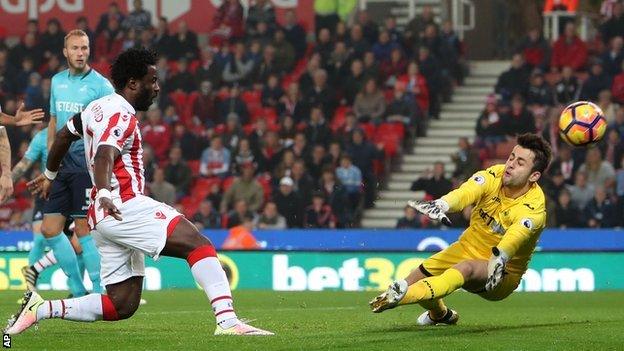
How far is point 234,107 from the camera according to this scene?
24188 millimetres

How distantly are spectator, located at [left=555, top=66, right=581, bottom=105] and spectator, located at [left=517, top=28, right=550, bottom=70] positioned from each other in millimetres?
928

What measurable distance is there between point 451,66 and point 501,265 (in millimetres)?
15592

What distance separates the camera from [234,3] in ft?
85.1

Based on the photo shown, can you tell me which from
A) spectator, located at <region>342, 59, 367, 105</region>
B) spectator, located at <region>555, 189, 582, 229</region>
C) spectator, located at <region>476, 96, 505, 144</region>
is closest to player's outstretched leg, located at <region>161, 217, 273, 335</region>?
spectator, located at <region>555, 189, 582, 229</region>

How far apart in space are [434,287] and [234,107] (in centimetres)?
1549

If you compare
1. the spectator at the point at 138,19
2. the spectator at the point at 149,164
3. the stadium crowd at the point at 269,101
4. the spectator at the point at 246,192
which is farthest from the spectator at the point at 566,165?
the spectator at the point at 138,19

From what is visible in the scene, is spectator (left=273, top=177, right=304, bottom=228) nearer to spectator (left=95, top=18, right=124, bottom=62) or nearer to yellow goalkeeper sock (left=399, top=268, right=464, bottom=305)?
spectator (left=95, top=18, right=124, bottom=62)

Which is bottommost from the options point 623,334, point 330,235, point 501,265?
point 330,235

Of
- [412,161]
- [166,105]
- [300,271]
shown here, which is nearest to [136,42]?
[166,105]

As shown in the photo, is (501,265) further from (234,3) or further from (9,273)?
(234,3)

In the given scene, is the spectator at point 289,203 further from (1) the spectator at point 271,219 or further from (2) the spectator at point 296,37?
(2) the spectator at point 296,37

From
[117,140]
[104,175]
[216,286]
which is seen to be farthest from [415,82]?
[104,175]

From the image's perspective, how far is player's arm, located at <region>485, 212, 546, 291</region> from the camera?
29.4ft

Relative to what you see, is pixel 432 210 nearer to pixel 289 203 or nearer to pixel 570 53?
pixel 289 203
